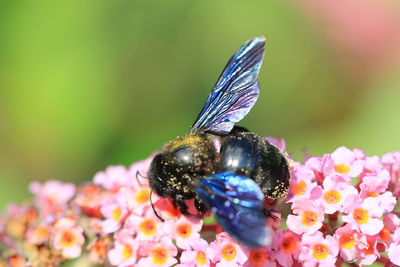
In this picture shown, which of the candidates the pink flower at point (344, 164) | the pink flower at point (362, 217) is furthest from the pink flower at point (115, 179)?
the pink flower at point (362, 217)

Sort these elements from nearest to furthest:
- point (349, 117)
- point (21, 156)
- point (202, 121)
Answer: point (202, 121) → point (21, 156) → point (349, 117)

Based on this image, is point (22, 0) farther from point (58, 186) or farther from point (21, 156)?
point (58, 186)

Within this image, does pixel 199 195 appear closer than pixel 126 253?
Yes

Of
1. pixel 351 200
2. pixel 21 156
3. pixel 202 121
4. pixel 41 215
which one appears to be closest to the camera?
pixel 351 200

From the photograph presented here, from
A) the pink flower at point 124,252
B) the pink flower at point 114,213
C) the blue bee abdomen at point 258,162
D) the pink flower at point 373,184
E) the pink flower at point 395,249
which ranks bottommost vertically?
the pink flower at point 124,252

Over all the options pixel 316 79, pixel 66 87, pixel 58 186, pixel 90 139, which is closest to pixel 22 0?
pixel 66 87

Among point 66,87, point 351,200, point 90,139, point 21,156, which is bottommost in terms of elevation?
point 21,156

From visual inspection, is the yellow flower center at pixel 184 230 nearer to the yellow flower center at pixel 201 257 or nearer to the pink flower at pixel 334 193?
the yellow flower center at pixel 201 257

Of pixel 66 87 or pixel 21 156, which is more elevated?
pixel 66 87
